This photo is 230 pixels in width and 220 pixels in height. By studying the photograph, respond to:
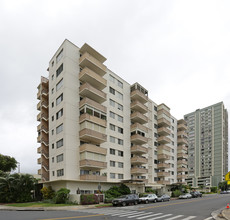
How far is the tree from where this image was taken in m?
51.2

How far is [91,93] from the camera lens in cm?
3625

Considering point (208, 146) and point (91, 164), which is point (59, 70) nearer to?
point (91, 164)

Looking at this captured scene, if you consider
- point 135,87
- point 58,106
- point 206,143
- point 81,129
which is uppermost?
point 135,87

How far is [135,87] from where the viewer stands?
4850 centimetres

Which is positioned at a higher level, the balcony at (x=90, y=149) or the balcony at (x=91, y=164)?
the balcony at (x=90, y=149)

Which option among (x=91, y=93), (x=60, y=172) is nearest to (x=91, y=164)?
(x=60, y=172)

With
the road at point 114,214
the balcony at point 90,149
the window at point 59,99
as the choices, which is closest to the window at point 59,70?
the window at point 59,99

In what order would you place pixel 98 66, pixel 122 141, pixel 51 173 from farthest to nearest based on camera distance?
pixel 122 141 < pixel 98 66 < pixel 51 173

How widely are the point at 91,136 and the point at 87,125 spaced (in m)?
1.95

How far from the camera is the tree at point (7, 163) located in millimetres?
51219

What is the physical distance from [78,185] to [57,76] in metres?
19.8

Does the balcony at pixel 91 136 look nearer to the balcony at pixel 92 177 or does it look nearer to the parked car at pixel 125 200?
the balcony at pixel 92 177

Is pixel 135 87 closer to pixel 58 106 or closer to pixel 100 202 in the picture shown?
pixel 58 106

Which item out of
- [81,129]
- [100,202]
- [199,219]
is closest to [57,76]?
[81,129]
